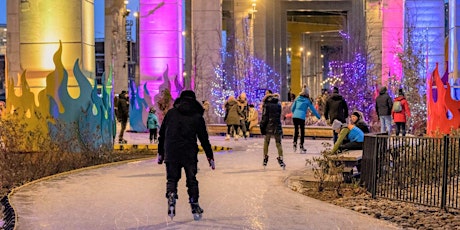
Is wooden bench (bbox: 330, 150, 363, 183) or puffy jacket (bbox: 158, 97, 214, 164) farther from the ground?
puffy jacket (bbox: 158, 97, 214, 164)

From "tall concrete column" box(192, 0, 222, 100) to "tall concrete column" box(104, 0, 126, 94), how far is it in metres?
19.9

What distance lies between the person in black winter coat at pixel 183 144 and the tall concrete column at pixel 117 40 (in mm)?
44925

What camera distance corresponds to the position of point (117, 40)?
54.8 metres

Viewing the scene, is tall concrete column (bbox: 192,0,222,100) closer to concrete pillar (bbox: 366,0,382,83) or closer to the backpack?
concrete pillar (bbox: 366,0,382,83)

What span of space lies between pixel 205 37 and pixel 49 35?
Result: 17.5 meters

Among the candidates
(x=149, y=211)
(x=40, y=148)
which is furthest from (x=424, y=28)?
(x=149, y=211)

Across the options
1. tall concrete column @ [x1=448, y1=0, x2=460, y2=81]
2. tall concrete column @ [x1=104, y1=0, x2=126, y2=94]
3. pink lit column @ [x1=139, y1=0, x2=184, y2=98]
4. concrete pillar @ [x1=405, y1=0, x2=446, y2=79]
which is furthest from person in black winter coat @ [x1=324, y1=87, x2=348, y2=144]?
tall concrete column @ [x1=104, y1=0, x2=126, y2=94]

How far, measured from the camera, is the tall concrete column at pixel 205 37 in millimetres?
34031

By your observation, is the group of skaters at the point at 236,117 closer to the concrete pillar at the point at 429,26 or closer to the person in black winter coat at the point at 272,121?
the concrete pillar at the point at 429,26

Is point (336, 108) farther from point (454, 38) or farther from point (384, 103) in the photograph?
point (454, 38)

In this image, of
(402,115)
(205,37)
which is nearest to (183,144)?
(402,115)

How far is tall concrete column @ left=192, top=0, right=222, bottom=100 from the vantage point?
3403 cm

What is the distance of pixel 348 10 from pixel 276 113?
4195cm

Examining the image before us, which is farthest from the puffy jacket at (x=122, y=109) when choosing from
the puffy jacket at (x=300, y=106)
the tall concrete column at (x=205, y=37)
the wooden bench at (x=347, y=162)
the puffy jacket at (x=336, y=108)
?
the tall concrete column at (x=205, y=37)
